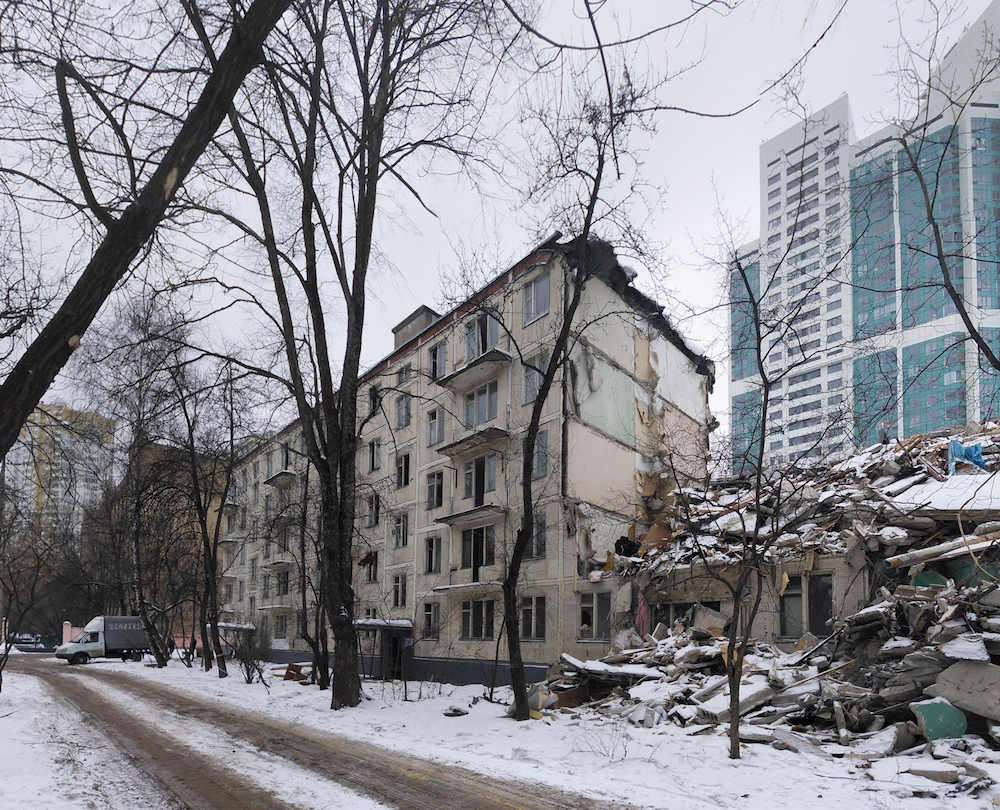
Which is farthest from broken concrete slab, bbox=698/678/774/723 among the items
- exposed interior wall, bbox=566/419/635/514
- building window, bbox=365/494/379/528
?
building window, bbox=365/494/379/528

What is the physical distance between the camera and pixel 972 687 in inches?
425

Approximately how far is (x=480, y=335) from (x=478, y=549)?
27.8ft

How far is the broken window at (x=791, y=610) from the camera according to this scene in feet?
62.5

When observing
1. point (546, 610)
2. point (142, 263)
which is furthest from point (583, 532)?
point (142, 263)

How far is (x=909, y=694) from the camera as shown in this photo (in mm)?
11742

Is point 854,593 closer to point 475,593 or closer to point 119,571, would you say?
point 475,593

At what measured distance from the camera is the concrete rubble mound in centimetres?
1066

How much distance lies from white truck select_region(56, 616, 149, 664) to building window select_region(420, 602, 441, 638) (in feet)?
62.9

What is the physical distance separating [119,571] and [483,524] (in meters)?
23.3

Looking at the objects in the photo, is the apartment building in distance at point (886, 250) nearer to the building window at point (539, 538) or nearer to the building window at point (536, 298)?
the building window at point (539, 538)

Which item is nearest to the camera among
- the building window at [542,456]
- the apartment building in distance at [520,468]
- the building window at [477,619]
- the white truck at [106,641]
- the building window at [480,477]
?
the apartment building in distance at [520,468]

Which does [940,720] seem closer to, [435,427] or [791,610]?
[791,610]

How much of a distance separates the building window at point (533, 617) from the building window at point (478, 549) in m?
2.47

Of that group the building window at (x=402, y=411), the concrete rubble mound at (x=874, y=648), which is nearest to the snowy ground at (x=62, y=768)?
the concrete rubble mound at (x=874, y=648)
